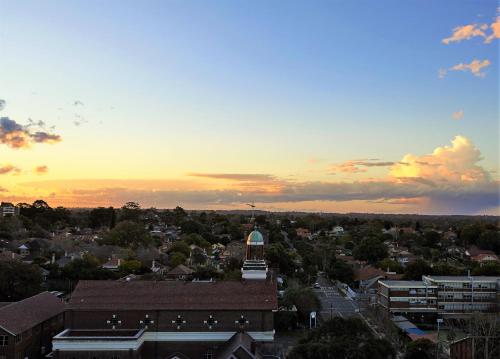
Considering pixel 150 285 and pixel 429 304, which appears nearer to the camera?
pixel 150 285

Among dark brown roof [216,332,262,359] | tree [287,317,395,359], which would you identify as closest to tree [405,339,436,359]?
tree [287,317,395,359]

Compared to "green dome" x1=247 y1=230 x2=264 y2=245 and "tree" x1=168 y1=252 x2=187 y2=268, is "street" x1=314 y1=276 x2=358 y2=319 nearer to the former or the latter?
"green dome" x1=247 y1=230 x2=264 y2=245

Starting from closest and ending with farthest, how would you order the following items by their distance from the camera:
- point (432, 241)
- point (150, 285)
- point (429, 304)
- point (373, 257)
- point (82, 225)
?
point (150, 285), point (429, 304), point (373, 257), point (432, 241), point (82, 225)

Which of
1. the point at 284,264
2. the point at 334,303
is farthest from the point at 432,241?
the point at 334,303

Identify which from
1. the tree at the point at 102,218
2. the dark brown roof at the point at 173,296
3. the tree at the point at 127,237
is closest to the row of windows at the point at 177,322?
the dark brown roof at the point at 173,296

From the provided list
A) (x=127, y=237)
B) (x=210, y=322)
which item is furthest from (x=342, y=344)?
(x=127, y=237)

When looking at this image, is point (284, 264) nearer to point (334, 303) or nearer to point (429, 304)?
point (334, 303)

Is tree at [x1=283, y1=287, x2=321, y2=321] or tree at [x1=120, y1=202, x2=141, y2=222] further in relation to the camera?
tree at [x1=120, y1=202, x2=141, y2=222]
